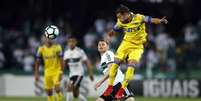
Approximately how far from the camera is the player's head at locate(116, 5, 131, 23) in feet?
62.3

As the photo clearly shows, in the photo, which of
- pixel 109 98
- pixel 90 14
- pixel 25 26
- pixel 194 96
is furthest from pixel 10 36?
pixel 109 98

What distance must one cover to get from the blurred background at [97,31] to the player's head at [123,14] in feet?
40.1

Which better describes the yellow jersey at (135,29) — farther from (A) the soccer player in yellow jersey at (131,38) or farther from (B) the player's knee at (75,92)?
(B) the player's knee at (75,92)

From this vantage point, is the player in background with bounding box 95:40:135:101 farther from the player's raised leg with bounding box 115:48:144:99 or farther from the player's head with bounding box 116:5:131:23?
the player's head with bounding box 116:5:131:23

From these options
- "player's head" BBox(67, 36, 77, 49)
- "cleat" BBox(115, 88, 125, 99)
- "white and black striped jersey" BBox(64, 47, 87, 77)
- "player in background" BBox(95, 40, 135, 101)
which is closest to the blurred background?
"white and black striped jersey" BBox(64, 47, 87, 77)

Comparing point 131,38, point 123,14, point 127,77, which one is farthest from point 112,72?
point 123,14

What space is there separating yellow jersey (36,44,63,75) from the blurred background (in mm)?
7787

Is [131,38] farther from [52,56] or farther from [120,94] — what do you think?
[52,56]

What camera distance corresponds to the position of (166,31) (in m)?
35.0

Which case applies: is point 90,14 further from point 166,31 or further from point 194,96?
point 194,96

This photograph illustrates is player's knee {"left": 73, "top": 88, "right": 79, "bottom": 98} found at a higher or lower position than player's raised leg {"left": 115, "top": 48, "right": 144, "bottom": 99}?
lower

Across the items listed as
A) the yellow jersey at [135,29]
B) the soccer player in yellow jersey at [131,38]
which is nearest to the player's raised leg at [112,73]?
the soccer player in yellow jersey at [131,38]

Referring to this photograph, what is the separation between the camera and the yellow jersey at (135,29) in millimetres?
19469

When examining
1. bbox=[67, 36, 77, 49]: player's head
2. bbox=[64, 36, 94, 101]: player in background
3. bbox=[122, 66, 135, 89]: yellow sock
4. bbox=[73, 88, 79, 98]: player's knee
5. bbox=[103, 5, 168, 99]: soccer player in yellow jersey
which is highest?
bbox=[103, 5, 168, 99]: soccer player in yellow jersey
